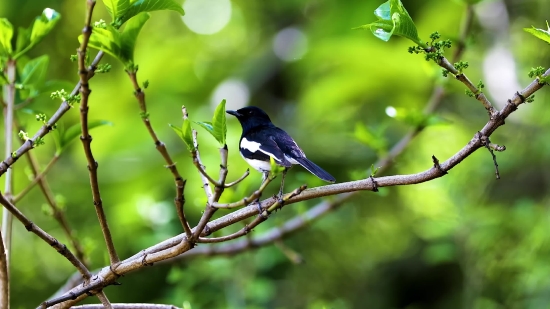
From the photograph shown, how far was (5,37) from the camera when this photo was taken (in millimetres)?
1596

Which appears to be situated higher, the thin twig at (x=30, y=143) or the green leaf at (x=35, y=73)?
the green leaf at (x=35, y=73)

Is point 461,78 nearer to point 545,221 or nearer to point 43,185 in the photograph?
point 43,185

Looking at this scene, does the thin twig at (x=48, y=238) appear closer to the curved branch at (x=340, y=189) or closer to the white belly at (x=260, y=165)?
the curved branch at (x=340, y=189)

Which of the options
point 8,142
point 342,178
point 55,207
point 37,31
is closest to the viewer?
point 8,142

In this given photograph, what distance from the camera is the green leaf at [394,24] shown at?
1205mm

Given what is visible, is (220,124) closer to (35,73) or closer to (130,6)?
(130,6)

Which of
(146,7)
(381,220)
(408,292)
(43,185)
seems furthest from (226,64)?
(146,7)

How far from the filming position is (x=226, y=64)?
571cm

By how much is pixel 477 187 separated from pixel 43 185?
2759 millimetres

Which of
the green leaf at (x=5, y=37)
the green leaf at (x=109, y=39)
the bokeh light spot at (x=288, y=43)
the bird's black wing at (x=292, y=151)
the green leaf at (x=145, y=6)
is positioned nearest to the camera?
the green leaf at (x=109, y=39)

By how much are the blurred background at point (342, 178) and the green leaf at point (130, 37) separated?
1772 millimetres

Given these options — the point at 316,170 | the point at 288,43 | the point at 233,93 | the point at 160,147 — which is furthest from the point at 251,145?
the point at 288,43

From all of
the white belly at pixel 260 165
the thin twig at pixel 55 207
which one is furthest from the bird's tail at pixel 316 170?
the thin twig at pixel 55 207

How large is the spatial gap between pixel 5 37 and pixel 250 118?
64.1 inches
